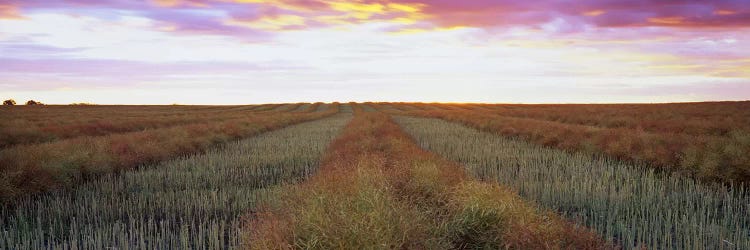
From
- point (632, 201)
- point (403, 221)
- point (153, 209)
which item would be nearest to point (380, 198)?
point (403, 221)

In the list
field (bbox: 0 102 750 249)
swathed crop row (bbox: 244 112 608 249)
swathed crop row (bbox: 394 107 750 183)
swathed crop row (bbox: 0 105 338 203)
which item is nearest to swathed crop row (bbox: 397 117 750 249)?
field (bbox: 0 102 750 249)

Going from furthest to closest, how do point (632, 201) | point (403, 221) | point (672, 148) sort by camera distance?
1. point (672, 148)
2. point (632, 201)
3. point (403, 221)

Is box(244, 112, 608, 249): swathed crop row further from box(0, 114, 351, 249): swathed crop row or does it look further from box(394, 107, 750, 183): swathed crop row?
box(394, 107, 750, 183): swathed crop row

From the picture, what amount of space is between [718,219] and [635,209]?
107cm

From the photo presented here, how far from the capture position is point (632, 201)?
8156mm

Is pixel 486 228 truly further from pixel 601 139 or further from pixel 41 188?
pixel 601 139

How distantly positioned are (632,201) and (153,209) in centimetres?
763

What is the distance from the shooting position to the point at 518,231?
5266 millimetres

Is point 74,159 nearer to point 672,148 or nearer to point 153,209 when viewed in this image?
point 153,209

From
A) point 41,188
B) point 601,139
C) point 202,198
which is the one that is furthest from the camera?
point 601,139

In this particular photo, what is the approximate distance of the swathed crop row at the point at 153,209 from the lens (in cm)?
608

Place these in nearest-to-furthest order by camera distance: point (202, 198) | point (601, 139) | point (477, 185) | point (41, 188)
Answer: point (477, 185) < point (202, 198) < point (41, 188) < point (601, 139)

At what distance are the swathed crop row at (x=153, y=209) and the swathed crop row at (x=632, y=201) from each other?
4.55 metres

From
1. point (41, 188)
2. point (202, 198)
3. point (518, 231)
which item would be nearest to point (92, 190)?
point (41, 188)
